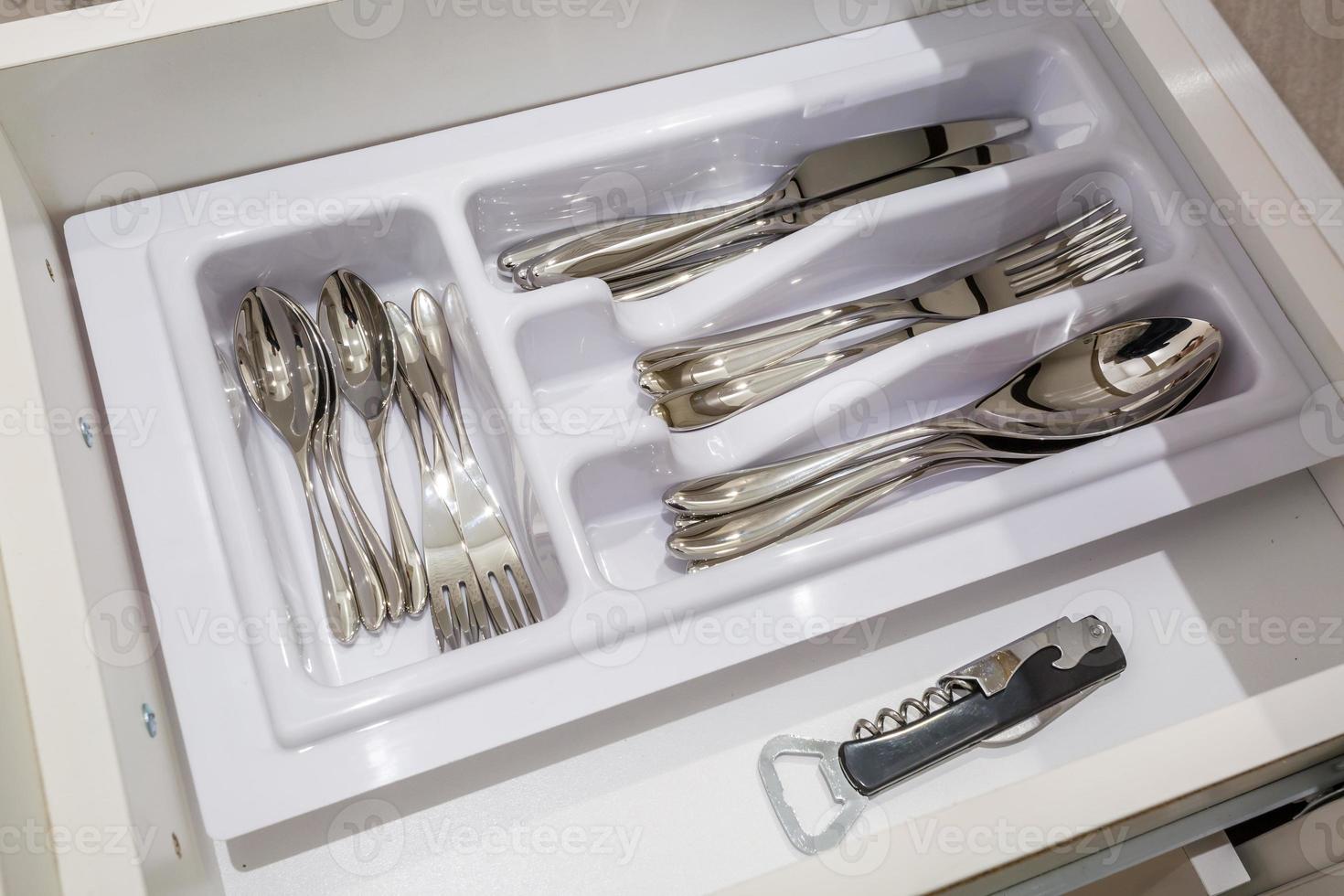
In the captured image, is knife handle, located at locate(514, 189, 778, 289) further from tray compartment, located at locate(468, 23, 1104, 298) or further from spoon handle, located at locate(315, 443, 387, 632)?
spoon handle, located at locate(315, 443, 387, 632)

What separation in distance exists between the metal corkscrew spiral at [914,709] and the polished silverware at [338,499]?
9.1 inches

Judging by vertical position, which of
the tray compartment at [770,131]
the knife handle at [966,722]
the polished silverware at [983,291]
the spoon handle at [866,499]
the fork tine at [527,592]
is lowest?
the knife handle at [966,722]

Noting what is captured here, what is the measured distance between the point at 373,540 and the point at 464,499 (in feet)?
0.16

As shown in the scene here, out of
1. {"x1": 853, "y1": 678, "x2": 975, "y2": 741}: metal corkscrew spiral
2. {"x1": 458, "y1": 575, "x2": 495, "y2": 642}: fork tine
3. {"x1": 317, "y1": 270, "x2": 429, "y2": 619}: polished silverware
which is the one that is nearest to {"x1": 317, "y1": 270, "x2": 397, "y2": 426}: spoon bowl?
{"x1": 317, "y1": 270, "x2": 429, "y2": 619}: polished silverware

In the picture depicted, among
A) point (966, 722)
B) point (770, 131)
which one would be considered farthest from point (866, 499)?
point (770, 131)

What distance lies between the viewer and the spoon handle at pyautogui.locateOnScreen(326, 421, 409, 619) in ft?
1.67

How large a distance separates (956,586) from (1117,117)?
0.29 metres

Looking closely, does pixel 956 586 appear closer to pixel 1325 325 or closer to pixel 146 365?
pixel 1325 325

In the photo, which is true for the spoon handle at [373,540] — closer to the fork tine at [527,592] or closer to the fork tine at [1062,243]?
the fork tine at [527,592]

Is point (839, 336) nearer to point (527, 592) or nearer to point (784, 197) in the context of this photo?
point (784, 197)

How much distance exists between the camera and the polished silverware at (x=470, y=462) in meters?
0.51

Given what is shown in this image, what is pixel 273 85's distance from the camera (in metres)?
0.54

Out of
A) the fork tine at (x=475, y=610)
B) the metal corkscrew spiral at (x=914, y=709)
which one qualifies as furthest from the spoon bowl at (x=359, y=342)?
the metal corkscrew spiral at (x=914, y=709)

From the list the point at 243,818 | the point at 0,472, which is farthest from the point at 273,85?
the point at 243,818
